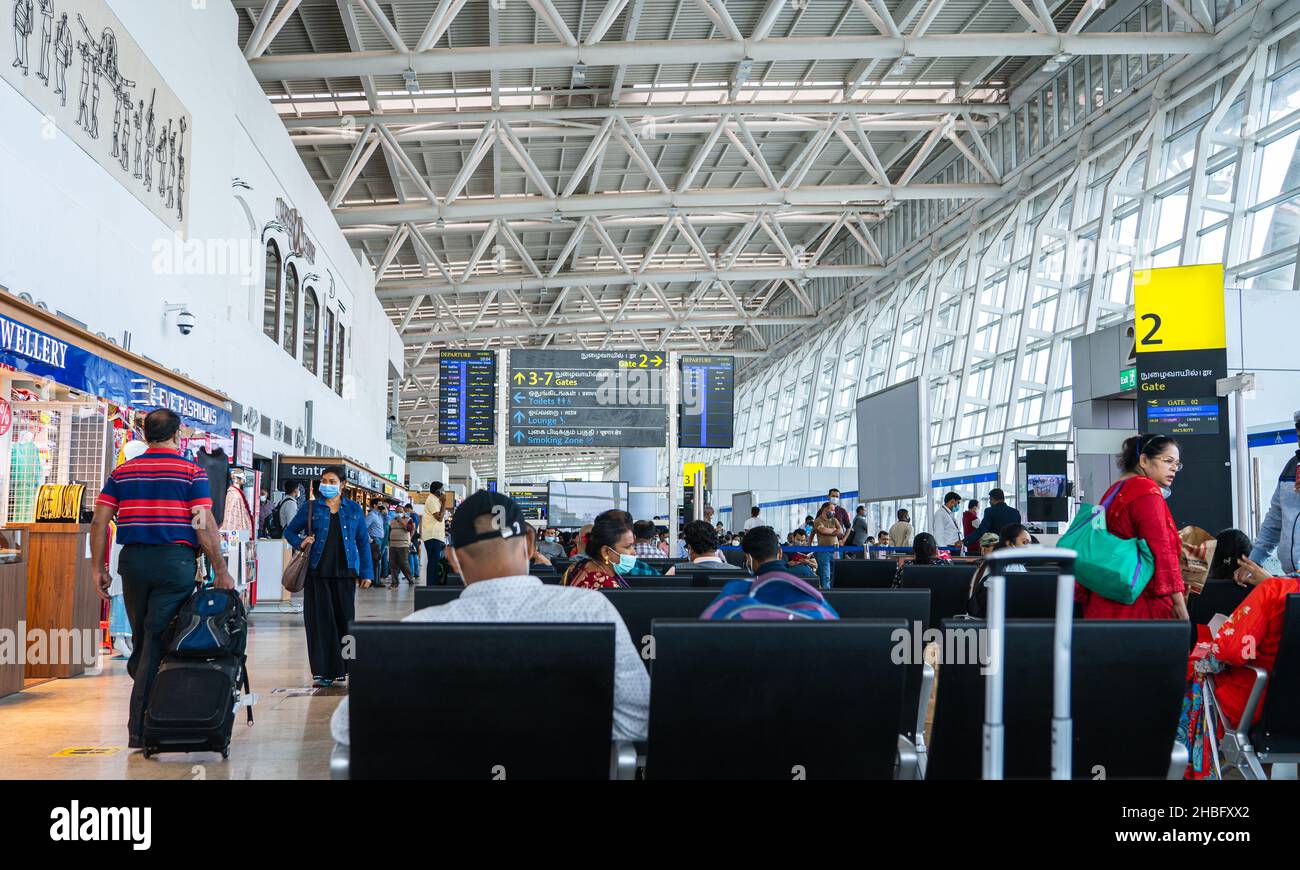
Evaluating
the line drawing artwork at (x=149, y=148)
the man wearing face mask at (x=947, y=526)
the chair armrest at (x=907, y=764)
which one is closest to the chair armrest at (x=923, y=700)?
the chair armrest at (x=907, y=764)

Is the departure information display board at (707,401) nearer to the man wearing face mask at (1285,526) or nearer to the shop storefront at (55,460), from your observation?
the shop storefront at (55,460)

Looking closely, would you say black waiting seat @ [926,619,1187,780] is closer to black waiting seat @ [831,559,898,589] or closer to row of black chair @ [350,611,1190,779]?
row of black chair @ [350,611,1190,779]

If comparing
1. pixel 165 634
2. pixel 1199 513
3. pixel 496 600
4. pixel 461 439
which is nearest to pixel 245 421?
pixel 461 439

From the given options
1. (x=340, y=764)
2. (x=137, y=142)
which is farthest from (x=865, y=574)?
(x=137, y=142)

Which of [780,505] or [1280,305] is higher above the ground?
[1280,305]

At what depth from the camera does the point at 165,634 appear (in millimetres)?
4746

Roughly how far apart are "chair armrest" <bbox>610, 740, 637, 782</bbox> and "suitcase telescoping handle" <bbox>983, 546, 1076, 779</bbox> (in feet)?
2.53

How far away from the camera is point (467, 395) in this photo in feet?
53.2

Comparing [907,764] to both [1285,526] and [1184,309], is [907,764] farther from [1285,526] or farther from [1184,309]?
[1184,309]

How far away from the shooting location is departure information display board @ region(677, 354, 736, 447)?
15836 mm

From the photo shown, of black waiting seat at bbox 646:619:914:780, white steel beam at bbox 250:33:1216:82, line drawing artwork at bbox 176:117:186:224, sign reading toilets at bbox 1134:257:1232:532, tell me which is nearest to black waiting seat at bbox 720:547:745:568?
sign reading toilets at bbox 1134:257:1232:532

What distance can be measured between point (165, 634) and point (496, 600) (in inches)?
117

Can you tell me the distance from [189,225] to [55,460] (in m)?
3.75
